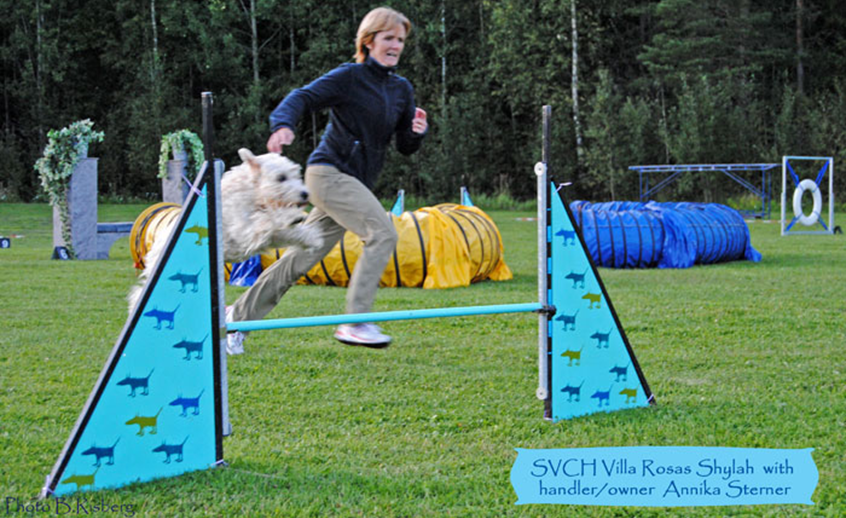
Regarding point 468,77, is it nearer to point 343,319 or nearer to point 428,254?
point 428,254

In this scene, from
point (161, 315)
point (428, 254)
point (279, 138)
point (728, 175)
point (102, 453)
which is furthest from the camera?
point (728, 175)

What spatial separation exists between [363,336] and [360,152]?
884 mm

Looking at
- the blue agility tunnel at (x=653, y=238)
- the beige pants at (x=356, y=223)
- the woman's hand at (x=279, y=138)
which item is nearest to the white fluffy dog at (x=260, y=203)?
the beige pants at (x=356, y=223)

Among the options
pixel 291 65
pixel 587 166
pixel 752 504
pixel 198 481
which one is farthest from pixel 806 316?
pixel 291 65

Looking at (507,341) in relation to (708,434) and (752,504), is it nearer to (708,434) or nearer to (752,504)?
(708,434)

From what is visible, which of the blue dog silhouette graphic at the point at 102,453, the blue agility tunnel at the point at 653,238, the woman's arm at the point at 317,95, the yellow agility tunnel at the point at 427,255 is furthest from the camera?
the blue agility tunnel at the point at 653,238

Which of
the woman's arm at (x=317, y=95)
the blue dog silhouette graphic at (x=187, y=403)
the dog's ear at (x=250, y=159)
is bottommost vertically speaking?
the blue dog silhouette graphic at (x=187, y=403)

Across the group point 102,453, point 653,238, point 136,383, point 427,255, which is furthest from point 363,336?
point 653,238

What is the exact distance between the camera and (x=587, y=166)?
2812cm

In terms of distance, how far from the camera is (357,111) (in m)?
3.87

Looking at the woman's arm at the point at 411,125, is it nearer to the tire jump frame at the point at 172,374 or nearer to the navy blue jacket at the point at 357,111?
the navy blue jacket at the point at 357,111

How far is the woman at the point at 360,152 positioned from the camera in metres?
3.81

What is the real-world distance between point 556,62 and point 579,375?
87.3ft

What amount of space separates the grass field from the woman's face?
1640 mm
